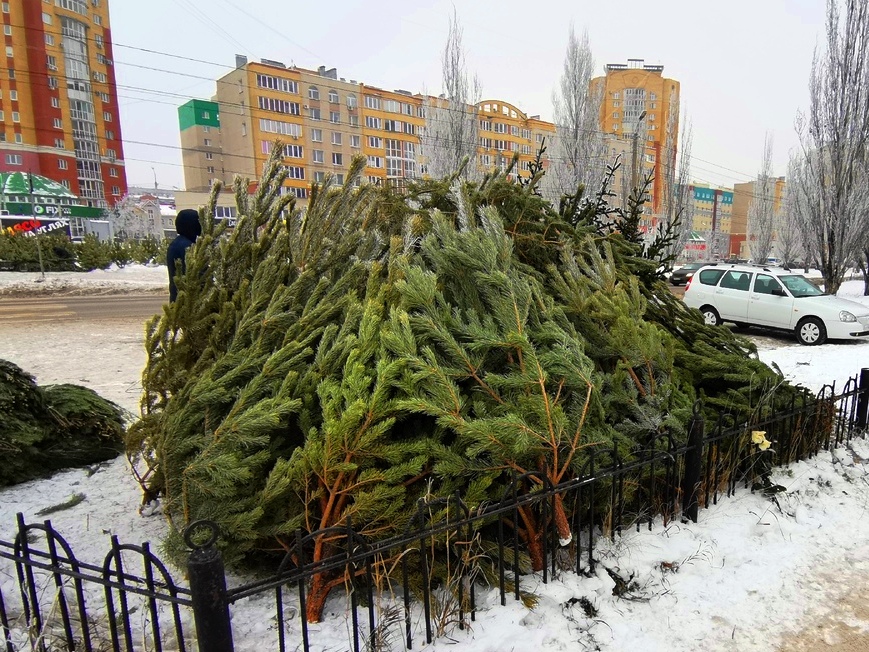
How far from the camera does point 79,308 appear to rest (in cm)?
1431

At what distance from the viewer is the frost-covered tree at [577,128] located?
24.7m

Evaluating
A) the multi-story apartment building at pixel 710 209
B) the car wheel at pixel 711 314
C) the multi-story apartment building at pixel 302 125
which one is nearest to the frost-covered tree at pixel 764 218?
the multi-story apartment building at pixel 302 125

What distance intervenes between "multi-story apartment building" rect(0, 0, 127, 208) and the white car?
180ft

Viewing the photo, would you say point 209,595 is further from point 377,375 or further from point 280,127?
point 280,127

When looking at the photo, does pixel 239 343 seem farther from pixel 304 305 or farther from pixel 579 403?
pixel 579 403

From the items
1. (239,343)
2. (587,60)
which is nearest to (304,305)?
(239,343)

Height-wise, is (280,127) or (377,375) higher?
(280,127)

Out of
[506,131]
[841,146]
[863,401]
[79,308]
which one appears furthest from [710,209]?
[863,401]

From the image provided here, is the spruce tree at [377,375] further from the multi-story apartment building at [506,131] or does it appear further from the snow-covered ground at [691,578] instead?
the multi-story apartment building at [506,131]

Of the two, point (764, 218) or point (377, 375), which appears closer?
point (377, 375)

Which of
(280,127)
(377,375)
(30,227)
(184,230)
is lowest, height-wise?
(377,375)

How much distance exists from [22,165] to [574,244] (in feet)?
199

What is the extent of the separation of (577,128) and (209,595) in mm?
26632

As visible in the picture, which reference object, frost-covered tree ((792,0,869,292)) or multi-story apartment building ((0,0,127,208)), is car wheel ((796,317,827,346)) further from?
multi-story apartment building ((0,0,127,208))
